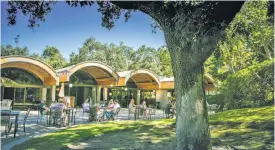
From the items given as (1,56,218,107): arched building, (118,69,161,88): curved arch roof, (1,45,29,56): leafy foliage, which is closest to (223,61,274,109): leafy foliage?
(1,56,218,107): arched building

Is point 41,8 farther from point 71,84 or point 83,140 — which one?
point 71,84

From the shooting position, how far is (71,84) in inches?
981

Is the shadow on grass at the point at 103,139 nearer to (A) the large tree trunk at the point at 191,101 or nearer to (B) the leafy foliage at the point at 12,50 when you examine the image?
(A) the large tree trunk at the point at 191,101

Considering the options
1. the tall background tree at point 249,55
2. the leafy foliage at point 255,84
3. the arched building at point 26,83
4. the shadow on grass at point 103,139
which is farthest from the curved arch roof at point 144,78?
the shadow on grass at point 103,139

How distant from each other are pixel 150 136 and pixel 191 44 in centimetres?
479

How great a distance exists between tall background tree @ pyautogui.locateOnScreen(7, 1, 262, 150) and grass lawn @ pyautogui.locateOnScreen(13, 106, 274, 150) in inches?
77.1

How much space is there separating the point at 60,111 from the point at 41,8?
15.0 feet

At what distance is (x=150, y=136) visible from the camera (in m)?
9.40

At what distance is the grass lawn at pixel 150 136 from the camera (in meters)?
7.41

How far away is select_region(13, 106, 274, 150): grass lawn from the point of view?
24.3 ft

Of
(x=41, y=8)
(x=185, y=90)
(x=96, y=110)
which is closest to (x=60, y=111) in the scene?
(x=96, y=110)

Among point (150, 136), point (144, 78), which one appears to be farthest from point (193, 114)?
point (144, 78)

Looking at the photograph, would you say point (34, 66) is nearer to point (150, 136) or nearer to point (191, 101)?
point (150, 136)

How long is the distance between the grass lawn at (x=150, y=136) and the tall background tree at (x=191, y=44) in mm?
1959
